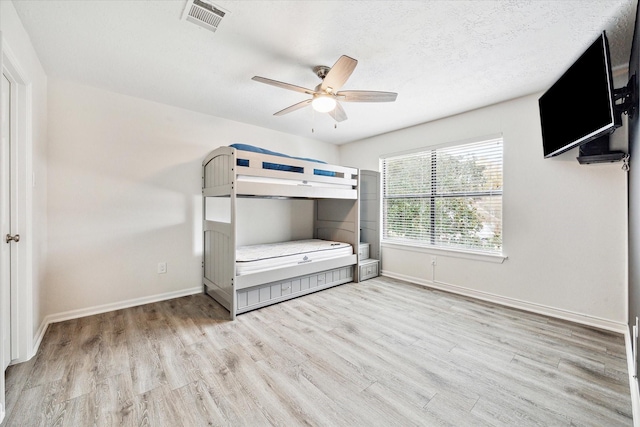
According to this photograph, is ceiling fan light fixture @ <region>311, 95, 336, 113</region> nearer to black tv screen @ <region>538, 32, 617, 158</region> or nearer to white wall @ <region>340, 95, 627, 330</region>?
black tv screen @ <region>538, 32, 617, 158</region>

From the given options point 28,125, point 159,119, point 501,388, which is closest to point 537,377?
point 501,388

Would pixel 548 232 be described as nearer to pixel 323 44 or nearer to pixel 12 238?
pixel 323 44

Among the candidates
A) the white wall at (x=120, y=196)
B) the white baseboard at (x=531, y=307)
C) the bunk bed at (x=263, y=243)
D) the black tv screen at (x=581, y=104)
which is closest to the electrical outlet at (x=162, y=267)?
the white wall at (x=120, y=196)

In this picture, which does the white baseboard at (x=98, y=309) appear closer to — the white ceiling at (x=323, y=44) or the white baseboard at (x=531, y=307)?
the white ceiling at (x=323, y=44)

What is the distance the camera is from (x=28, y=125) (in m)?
1.92

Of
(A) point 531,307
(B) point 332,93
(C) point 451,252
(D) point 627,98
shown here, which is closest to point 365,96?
(B) point 332,93

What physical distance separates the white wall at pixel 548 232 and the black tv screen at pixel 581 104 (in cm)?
41

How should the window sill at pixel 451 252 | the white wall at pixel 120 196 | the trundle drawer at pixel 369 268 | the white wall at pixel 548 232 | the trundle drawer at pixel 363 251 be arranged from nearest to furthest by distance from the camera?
the white wall at pixel 548 232 < the white wall at pixel 120 196 < the window sill at pixel 451 252 < the trundle drawer at pixel 369 268 < the trundle drawer at pixel 363 251

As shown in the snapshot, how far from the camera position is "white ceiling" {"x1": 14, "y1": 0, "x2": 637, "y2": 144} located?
5.30 feet

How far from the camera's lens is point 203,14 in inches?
65.2

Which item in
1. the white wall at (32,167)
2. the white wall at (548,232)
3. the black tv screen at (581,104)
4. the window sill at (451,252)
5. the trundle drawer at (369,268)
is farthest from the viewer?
the trundle drawer at (369,268)

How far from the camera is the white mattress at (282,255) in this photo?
2725 millimetres

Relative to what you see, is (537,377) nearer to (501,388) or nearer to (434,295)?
(501,388)

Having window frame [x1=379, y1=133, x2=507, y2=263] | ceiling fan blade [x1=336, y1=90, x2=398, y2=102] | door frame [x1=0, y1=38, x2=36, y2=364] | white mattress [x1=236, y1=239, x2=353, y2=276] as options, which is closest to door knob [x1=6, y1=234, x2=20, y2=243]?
door frame [x1=0, y1=38, x2=36, y2=364]
